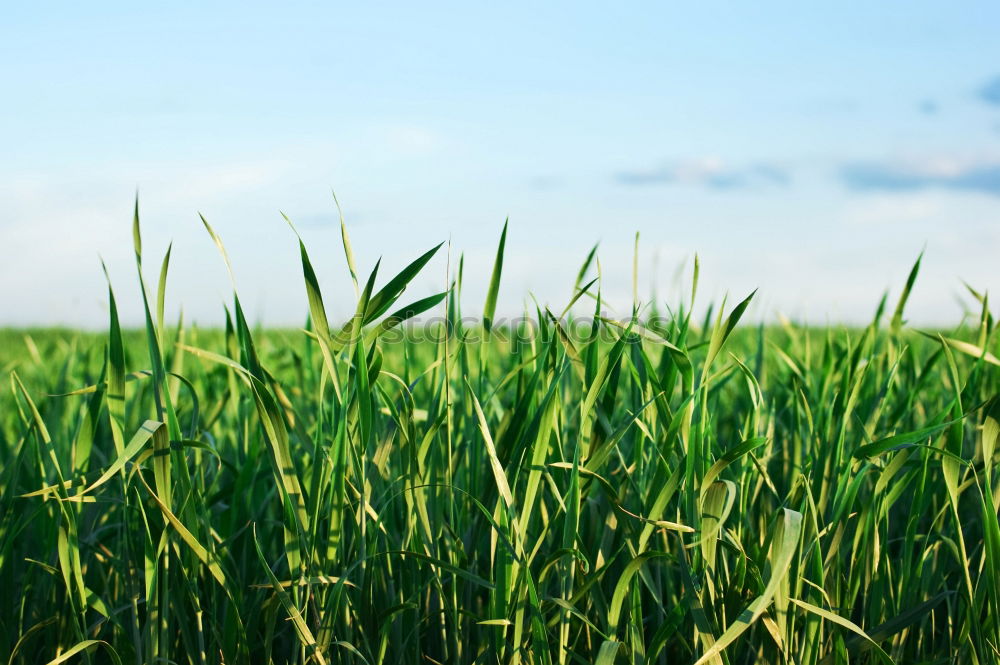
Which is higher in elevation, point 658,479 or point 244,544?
point 658,479

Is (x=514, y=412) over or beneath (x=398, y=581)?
over

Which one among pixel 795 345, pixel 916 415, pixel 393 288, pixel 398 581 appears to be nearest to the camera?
pixel 393 288

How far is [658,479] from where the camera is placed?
1.05 metres

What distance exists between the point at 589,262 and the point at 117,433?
710 mm

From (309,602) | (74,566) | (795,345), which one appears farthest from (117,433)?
(795,345)

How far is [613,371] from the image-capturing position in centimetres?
111

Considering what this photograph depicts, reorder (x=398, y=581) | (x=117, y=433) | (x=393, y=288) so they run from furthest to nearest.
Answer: (x=398, y=581) → (x=117, y=433) → (x=393, y=288)

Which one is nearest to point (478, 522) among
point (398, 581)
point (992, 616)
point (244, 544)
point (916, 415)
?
point (398, 581)

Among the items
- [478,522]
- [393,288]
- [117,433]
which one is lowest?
[478,522]

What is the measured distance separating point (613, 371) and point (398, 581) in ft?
1.41

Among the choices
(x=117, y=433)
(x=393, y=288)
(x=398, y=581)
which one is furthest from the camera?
(x=398, y=581)

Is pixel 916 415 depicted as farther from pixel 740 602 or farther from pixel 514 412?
pixel 514 412

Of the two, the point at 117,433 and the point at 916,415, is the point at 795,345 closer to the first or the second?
the point at 916,415

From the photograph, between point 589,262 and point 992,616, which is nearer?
point 992,616
